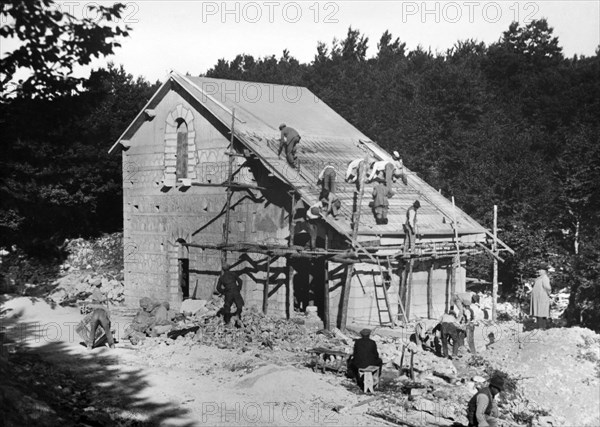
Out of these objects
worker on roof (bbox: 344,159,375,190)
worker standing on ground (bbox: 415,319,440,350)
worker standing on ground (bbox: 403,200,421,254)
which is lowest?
worker standing on ground (bbox: 415,319,440,350)

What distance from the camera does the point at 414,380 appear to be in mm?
14148

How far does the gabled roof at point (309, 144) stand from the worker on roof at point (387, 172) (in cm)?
40

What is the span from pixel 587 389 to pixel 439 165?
1252 inches

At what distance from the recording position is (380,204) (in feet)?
67.1

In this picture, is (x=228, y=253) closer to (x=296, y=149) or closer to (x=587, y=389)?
(x=296, y=149)

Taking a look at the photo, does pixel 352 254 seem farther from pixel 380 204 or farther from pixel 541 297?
pixel 541 297

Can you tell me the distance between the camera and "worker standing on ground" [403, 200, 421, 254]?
20.3 meters

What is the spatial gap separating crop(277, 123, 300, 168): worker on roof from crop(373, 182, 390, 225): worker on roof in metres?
2.96

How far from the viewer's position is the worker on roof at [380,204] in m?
20.5

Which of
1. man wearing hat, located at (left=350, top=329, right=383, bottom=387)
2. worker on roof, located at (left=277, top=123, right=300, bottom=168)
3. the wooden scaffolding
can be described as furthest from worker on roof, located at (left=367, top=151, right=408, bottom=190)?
man wearing hat, located at (left=350, top=329, right=383, bottom=387)

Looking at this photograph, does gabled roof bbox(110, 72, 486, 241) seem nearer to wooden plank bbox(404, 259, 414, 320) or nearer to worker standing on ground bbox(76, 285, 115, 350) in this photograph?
wooden plank bbox(404, 259, 414, 320)

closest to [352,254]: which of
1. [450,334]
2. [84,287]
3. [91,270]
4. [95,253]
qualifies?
[450,334]

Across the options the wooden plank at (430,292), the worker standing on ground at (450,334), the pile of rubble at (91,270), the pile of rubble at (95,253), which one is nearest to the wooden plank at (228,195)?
the wooden plank at (430,292)

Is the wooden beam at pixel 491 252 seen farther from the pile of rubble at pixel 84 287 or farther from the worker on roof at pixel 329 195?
the pile of rubble at pixel 84 287
